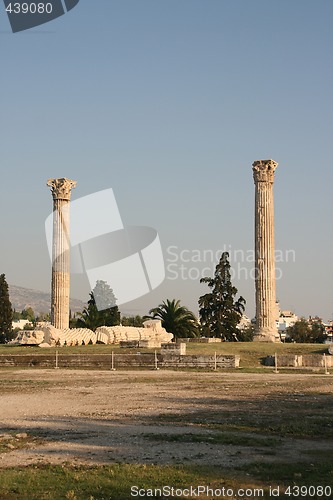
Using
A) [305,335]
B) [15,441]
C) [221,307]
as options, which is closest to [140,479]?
[15,441]

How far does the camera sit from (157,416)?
12.1 meters

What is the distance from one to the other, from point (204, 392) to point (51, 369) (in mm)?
11293

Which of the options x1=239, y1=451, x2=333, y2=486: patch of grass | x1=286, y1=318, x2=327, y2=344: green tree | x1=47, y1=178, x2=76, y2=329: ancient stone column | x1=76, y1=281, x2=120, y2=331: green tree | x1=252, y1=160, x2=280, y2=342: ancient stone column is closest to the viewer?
x1=239, y1=451, x2=333, y2=486: patch of grass

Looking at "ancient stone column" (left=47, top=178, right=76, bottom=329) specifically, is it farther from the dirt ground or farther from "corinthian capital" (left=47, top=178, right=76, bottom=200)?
the dirt ground

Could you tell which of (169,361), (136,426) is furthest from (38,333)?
(136,426)

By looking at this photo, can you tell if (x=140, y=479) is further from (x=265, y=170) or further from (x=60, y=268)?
(x=60, y=268)

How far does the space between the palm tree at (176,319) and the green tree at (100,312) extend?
4.56 m

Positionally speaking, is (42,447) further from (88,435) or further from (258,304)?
(258,304)

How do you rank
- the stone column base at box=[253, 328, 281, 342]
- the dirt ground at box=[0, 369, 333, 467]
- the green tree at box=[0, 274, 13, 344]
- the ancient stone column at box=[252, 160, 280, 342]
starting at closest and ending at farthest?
1. the dirt ground at box=[0, 369, 333, 467]
2. the stone column base at box=[253, 328, 281, 342]
3. the ancient stone column at box=[252, 160, 280, 342]
4. the green tree at box=[0, 274, 13, 344]

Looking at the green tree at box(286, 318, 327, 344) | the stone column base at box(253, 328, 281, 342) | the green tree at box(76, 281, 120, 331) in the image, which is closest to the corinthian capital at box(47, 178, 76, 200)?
the green tree at box(76, 281, 120, 331)

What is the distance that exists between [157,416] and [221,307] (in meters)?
44.4

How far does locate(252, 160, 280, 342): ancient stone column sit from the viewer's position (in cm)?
3778

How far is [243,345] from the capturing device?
3297 cm

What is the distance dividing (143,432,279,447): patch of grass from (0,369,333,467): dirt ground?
16 mm
